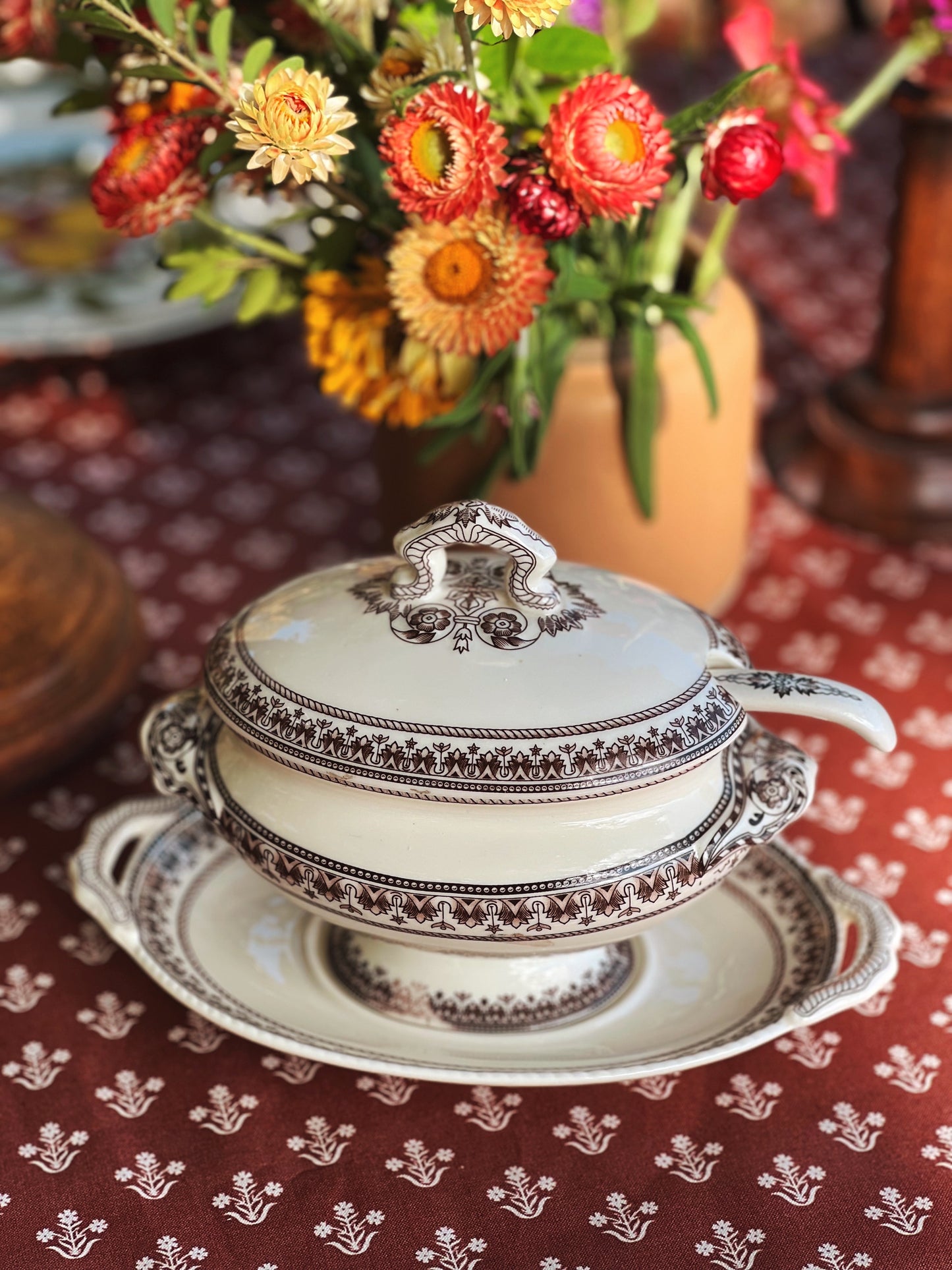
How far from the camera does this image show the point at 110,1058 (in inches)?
23.8

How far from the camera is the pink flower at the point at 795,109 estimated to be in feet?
2.27

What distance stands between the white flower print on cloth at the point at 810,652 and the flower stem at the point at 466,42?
0.42 metres

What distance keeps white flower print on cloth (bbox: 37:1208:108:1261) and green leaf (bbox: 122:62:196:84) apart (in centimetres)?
46

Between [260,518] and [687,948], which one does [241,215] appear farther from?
[687,948]

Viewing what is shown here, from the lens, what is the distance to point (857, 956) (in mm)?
573

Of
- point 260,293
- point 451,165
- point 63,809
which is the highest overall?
point 451,165

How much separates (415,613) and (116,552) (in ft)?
1.72

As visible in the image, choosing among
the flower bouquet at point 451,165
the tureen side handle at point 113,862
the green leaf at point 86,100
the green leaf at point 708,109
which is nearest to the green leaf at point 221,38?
the flower bouquet at point 451,165

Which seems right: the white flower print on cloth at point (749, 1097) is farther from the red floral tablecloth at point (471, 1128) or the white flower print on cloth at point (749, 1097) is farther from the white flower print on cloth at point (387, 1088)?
the white flower print on cloth at point (387, 1088)

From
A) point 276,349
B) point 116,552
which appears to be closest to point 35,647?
point 116,552

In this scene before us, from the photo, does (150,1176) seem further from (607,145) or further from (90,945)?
(607,145)

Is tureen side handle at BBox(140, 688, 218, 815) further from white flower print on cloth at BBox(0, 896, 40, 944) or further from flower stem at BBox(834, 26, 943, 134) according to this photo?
flower stem at BBox(834, 26, 943, 134)

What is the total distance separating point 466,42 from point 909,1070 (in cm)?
46

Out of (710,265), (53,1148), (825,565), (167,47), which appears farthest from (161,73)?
(825,565)
